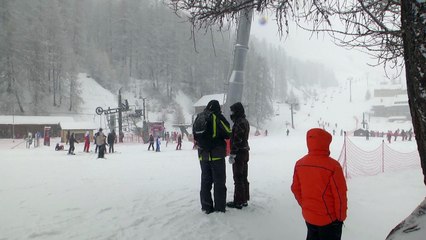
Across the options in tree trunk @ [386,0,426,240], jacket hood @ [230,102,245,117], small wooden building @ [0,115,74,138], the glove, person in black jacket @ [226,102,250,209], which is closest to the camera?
tree trunk @ [386,0,426,240]

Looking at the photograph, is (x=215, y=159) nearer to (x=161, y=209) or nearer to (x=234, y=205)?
(x=234, y=205)

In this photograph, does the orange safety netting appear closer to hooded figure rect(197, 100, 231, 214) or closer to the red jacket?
hooded figure rect(197, 100, 231, 214)

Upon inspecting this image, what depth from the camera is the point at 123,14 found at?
2908 inches

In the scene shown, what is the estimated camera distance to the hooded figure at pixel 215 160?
5.00m

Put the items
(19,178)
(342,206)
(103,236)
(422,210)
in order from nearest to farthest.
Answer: (422,210) → (342,206) → (103,236) → (19,178)

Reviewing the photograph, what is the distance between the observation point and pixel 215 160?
5.02 m

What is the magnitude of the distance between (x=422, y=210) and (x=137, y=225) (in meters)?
3.29

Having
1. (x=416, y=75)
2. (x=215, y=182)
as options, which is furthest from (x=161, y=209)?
(x=416, y=75)

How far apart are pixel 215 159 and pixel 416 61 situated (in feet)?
9.79

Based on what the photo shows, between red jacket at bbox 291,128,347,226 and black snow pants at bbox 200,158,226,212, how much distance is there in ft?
6.29

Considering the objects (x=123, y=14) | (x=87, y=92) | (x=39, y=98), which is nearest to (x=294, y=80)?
(x=123, y=14)

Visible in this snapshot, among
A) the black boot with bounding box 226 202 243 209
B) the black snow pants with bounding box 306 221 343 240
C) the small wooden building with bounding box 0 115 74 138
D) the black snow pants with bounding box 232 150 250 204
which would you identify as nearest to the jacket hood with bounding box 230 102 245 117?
the black snow pants with bounding box 232 150 250 204

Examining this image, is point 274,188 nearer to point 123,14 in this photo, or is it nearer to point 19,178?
point 19,178

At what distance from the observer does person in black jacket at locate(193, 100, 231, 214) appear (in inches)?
197
